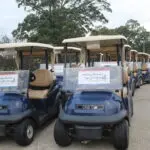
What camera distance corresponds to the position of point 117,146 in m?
4.66

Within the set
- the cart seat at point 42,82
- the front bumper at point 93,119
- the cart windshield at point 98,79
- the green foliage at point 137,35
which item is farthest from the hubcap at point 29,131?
the green foliage at point 137,35

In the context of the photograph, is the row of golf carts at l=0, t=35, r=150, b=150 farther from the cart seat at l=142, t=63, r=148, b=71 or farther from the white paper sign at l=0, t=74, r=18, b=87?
the cart seat at l=142, t=63, r=148, b=71

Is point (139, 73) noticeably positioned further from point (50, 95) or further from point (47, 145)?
point (47, 145)

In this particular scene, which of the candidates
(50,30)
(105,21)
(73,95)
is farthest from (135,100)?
(105,21)

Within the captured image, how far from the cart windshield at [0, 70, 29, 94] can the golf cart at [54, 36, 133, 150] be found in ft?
2.60

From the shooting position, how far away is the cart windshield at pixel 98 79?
5.21m

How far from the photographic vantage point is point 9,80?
5.62 metres

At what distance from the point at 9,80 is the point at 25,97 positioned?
0.47 meters

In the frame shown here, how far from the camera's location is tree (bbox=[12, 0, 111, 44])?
24547mm

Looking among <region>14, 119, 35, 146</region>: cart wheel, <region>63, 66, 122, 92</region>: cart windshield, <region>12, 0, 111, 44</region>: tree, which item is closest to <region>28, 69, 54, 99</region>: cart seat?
<region>63, 66, 122, 92</region>: cart windshield

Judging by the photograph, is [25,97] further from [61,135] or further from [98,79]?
[98,79]

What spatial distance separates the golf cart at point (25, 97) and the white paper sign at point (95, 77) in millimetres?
1123

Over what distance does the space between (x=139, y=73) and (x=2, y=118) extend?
9731 millimetres

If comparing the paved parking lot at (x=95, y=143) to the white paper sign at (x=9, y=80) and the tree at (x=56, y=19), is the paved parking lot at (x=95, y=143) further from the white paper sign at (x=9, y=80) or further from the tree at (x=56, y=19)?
the tree at (x=56, y=19)
